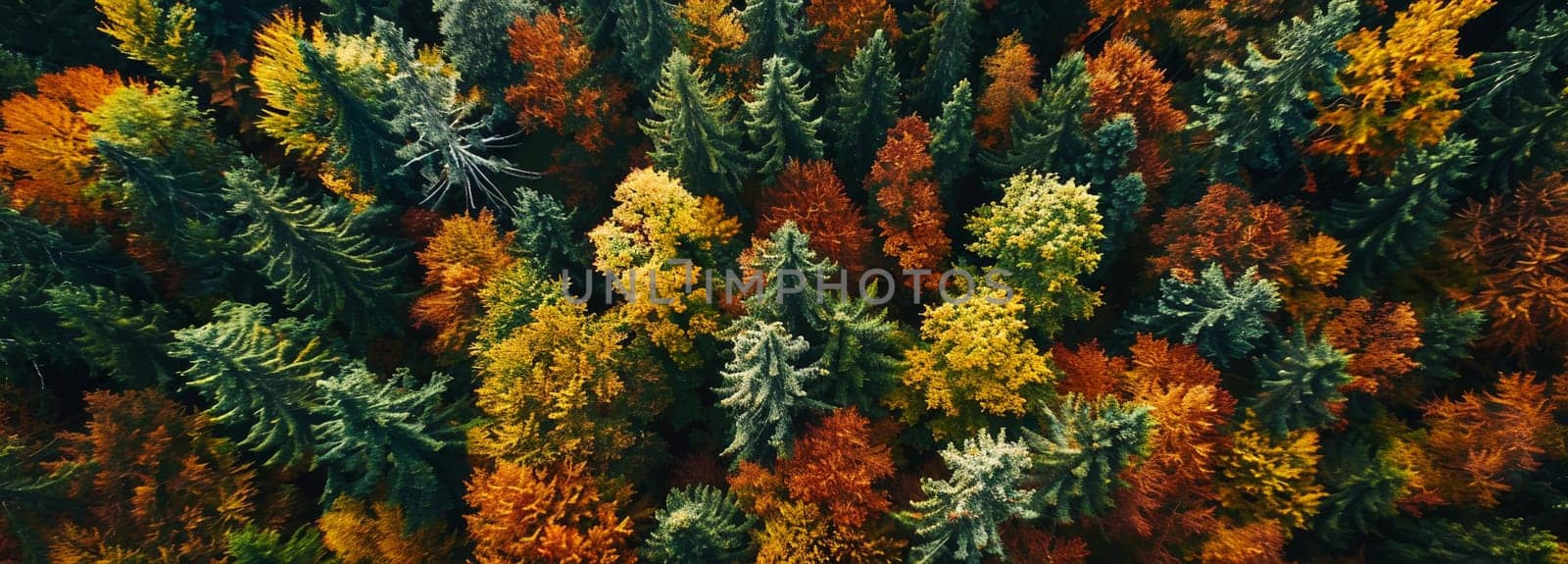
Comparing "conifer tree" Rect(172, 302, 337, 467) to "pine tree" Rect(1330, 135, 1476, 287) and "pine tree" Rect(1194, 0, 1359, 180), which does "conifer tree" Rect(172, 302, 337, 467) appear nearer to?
"pine tree" Rect(1194, 0, 1359, 180)

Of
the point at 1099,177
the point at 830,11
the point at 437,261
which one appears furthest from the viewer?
the point at 830,11

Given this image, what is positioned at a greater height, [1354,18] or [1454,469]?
[1354,18]

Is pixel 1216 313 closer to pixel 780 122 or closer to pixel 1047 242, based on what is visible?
pixel 1047 242

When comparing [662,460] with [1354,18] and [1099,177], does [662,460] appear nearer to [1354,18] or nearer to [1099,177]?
[1099,177]

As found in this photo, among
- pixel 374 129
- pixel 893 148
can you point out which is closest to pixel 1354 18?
pixel 893 148

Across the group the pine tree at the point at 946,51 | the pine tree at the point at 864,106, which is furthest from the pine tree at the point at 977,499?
the pine tree at the point at 946,51

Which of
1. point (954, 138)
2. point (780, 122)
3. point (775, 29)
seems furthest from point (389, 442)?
point (954, 138)

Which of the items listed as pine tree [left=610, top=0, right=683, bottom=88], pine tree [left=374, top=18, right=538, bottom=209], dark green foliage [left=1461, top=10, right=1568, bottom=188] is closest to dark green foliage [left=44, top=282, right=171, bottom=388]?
pine tree [left=374, top=18, right=538, bottom=209]
